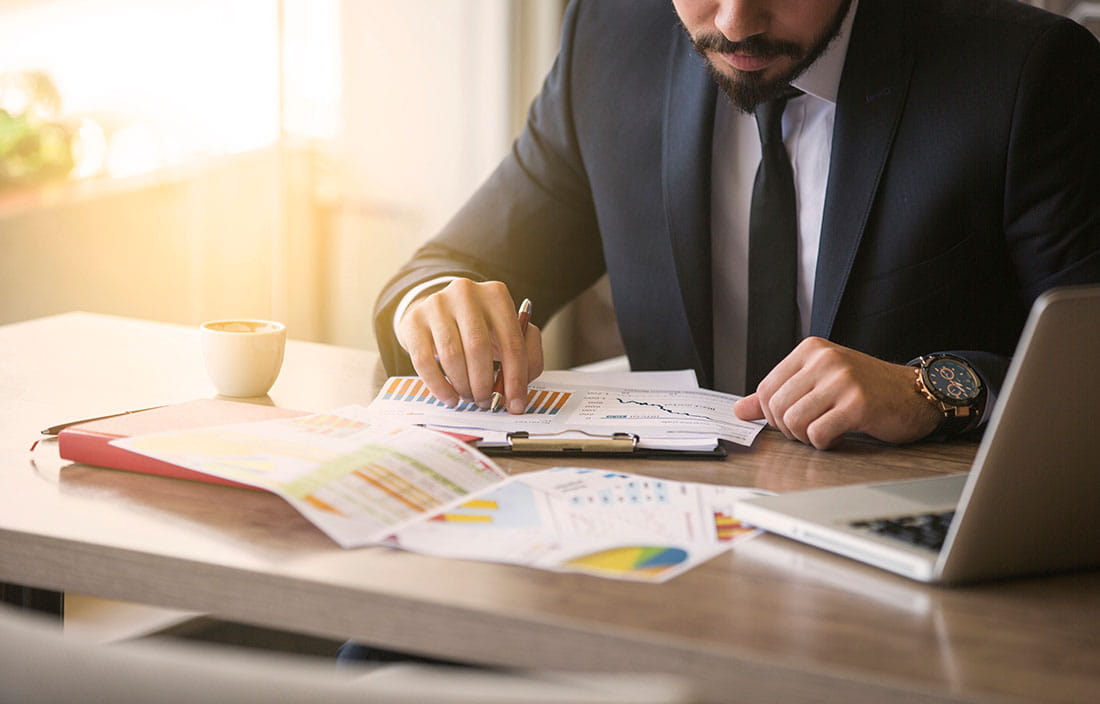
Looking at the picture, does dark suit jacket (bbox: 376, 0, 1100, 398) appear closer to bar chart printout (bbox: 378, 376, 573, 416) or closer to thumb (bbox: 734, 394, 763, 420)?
bar chart printout (bbox: 378, 376, 573, 416)

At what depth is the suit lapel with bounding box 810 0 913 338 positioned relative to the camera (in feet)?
4.77

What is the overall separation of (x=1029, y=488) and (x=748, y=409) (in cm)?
46

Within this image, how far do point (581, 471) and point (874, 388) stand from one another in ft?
1.07

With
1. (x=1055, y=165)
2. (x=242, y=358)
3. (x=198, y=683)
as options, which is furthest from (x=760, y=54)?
(x=198, y=683)

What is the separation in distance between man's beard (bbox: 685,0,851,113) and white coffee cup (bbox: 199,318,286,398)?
669 millimetres

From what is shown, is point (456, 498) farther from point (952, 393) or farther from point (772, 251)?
point (772, 251)

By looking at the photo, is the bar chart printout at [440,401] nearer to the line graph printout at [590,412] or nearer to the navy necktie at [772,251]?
the line graph printout at [590,412]

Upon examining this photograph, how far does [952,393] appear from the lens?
1.15m

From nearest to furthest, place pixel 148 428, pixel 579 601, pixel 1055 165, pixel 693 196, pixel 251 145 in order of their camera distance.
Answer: pixel 579 601, pixel 148 428, pixel 1055 165, pixel 693 196, pixel 251 145

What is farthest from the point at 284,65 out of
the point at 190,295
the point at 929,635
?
the point at 929,635

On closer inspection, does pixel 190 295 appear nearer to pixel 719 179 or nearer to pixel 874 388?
pixel 719 179

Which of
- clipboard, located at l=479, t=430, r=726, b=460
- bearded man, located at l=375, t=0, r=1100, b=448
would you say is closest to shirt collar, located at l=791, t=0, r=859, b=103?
bearded man, located at l=375, t=0, r=1100, b=448

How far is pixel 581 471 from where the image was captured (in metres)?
0.97

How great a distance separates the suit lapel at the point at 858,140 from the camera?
146 centimetres
